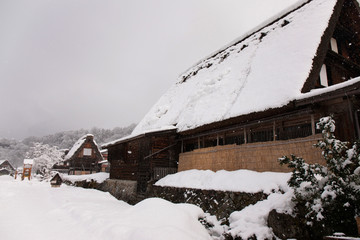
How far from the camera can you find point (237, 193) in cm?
733

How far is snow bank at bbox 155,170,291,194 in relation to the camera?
6664mm

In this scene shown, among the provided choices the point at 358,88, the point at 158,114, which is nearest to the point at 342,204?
the point at 358,88

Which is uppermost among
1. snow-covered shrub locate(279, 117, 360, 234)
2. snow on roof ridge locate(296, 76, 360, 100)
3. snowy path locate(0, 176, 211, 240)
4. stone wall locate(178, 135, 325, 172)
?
snow on roof ridge locate(296, 76, 360, 100)

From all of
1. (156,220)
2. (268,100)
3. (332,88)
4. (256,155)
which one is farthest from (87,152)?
(332,88)

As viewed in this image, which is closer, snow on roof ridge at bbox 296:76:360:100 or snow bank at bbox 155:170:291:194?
snow on roof ridge at bbox 296:76:360:100

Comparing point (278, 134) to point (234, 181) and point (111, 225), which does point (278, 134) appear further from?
point (111, 225)

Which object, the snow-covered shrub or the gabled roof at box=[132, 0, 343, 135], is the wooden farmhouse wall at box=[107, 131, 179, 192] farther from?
the snow-covered shrub

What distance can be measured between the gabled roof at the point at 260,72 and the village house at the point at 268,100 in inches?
1.8

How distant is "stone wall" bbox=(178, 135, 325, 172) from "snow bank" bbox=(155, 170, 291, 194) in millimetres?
364

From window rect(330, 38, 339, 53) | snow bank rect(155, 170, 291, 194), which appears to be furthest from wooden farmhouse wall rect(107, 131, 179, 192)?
window rect(330, 38, 339, 53)

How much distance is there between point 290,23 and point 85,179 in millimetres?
21214

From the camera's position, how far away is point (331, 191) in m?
4.56

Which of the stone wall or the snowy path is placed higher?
the stone wall

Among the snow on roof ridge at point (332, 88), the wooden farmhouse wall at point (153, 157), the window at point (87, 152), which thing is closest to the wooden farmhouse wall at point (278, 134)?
the snow on roof ridge at point (332, 88)
